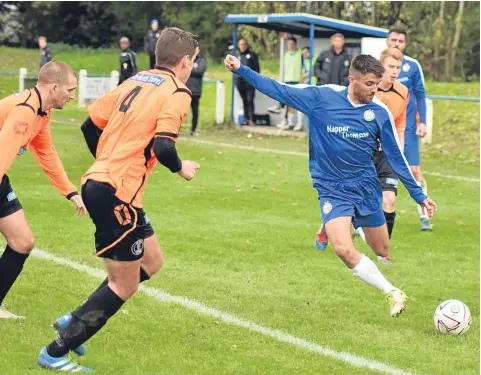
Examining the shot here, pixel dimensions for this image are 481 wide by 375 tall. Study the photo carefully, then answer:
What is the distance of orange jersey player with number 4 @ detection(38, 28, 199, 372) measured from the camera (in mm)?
5840

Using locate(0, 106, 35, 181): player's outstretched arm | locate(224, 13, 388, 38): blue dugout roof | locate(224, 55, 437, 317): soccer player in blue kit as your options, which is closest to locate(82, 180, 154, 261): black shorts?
locate(0, 106, 35, 181): player's outstretched arm

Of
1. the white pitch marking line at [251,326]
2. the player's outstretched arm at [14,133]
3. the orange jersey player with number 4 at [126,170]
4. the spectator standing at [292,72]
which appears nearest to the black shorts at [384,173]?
the white pitch marking line at [251,326]

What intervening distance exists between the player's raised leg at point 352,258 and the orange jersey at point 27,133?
80.8 inches

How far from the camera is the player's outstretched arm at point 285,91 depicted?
7.73 meters

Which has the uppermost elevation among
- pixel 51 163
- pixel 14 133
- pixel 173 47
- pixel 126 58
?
pixel 173 47

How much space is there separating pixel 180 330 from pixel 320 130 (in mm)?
1973

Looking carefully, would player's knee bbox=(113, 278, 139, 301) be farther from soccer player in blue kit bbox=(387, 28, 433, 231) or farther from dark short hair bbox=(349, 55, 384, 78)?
soccer player in blue kit bbox=(387, 28, 433, 231)

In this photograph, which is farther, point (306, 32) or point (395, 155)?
point (306, 32)

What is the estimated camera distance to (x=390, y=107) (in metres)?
10.5

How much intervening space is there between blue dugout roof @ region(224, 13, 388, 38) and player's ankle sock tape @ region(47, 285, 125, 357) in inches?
735

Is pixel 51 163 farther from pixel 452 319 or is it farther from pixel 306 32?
pixel 306 32

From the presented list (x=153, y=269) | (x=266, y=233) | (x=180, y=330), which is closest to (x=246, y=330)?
(x=180, y=330)

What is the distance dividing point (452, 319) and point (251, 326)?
1.55 meters

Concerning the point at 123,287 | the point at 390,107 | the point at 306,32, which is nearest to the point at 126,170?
the point at 123,287
